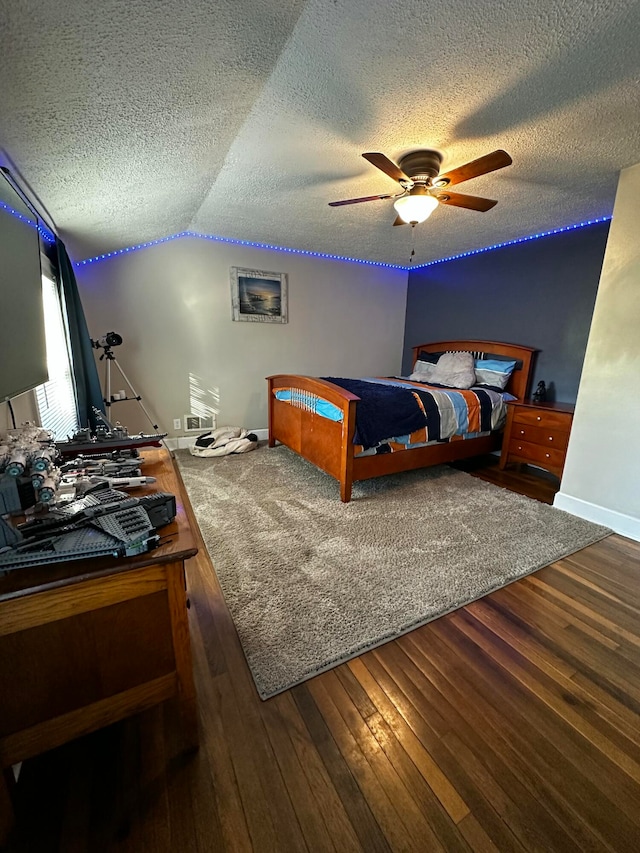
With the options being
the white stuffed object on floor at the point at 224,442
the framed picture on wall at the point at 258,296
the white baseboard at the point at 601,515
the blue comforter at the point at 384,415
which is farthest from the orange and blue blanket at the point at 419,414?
the framed picture on wall at the point at 258,296

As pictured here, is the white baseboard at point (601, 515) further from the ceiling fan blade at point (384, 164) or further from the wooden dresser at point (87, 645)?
the wooden dresser at point (87, 645)

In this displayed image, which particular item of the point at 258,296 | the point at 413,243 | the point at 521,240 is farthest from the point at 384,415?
the point at 521,240

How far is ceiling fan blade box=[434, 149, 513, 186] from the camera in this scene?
5.61ft

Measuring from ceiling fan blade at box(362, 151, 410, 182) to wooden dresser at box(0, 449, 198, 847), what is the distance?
6.55 ft

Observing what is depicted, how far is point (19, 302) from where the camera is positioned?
1.35m

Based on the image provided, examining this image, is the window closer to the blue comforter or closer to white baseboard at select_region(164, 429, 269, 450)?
white baseboard at select_region(164, 429, 269, 450)

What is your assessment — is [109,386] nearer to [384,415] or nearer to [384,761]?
[384,415]

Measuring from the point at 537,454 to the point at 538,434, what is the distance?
0.19 meters

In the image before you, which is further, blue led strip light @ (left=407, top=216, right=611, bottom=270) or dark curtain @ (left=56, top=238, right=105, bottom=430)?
blue led strip light @ (left=407, top=216, right=611, bottom=270)

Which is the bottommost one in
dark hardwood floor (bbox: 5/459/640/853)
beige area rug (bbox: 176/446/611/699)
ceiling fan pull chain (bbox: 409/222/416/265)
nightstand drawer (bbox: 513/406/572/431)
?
dark hardwood floor (bbox: 5/459/640/853)

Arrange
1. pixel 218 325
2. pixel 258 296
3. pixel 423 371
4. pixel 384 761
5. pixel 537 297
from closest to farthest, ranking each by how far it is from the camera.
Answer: pixel 384 761 → pixel 537 297 → pixel 218 325 → pixel 258 296 → pixel 423 371

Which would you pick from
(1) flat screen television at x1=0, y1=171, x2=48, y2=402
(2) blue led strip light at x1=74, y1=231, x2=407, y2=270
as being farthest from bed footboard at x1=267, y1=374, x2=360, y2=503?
(1) flat screen television at x1=0, y1=171, x2=48, y2=402

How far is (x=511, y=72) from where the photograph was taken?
146cm

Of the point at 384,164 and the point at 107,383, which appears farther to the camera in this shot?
the point at 107,383
